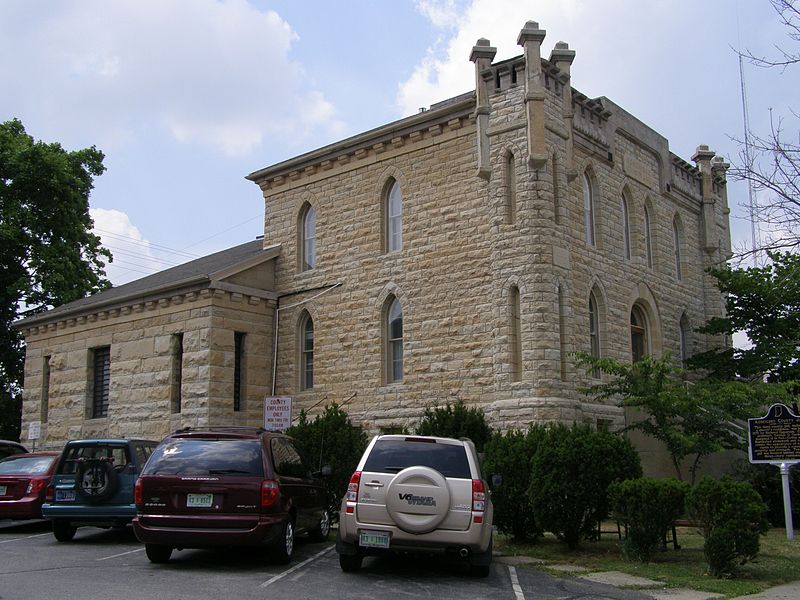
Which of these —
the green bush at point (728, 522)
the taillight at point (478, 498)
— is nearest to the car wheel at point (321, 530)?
the taillight at point (478, 498)

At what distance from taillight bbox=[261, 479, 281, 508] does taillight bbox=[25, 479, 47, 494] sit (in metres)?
6.91

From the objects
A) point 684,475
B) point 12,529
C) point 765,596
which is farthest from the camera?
point 684,475

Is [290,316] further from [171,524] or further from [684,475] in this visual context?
[171,524]

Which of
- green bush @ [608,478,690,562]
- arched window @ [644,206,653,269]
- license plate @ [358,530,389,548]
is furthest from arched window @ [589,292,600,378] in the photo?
license plate @ [358,530,389,548]

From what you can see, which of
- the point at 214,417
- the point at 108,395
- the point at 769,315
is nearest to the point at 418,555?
the point at 214,417

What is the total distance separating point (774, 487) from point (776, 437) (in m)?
4.26

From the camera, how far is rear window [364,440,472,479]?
10.5 m

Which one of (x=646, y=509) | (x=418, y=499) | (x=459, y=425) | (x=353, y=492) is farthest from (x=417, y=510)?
(x=459, y=425)

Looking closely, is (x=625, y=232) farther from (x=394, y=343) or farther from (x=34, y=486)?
(x=34, y=486)

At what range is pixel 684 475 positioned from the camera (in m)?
19.8

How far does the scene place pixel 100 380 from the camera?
2583 centimetres

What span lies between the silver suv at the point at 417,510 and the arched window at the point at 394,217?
11.7 m

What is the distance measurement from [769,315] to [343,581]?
52.2 feet

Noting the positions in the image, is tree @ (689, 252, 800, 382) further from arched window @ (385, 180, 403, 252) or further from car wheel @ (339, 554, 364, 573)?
car wheel @ (339, 554, 364, 573)
